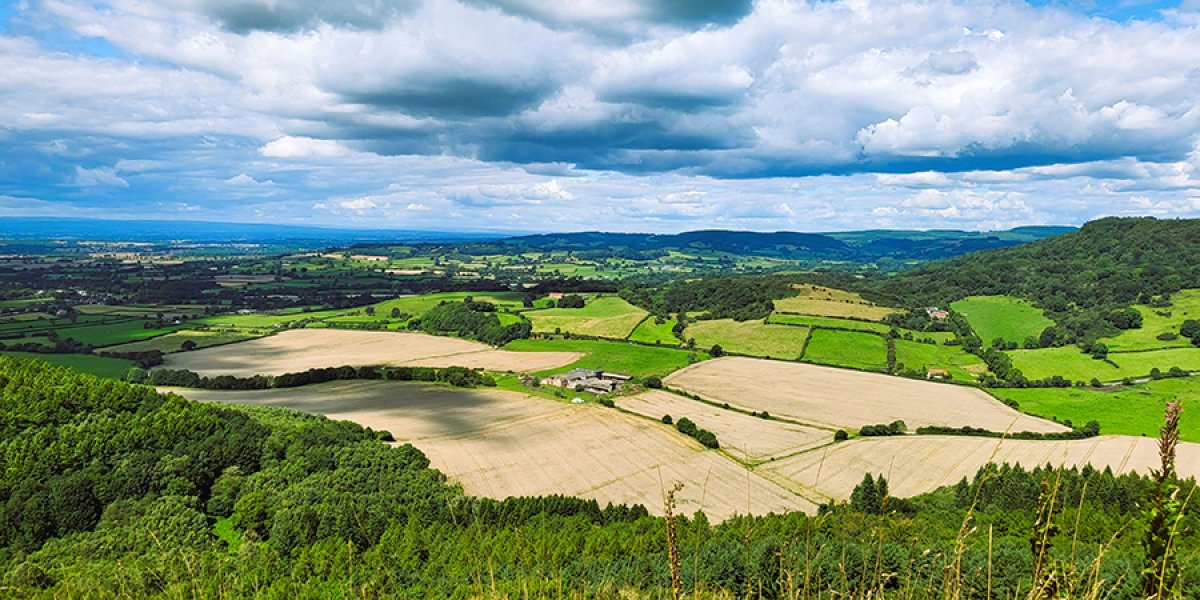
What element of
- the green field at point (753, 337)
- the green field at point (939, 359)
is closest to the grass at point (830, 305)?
the green field at point (753, 337)

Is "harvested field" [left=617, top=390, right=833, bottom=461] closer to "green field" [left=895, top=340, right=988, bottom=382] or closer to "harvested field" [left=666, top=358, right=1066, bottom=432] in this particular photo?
"harvested field" [left=666, top=358, right=1066, bottom=432]

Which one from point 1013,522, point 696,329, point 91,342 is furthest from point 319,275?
point 1013,522

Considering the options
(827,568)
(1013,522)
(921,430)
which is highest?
(827,568)

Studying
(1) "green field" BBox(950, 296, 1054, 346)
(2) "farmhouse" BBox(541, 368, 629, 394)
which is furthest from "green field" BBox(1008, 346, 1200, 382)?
(2) "farmhouse" BBox(541, 368, 629, 394)

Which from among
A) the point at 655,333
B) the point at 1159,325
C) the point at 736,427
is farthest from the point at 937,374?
the point at 1159,325

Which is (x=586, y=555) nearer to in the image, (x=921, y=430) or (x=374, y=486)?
(x=374, y=486)

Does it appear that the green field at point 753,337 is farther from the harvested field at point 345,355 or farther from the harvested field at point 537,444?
the harvested field at point 537,444
